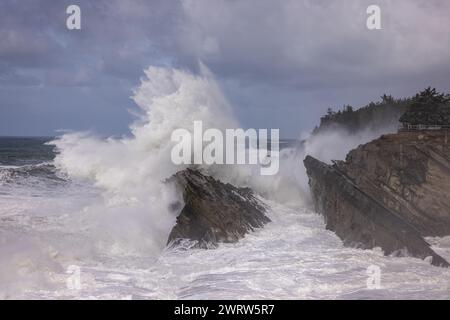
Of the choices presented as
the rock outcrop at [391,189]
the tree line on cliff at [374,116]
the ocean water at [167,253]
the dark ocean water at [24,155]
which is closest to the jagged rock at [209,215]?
the ocean water at [167,253]

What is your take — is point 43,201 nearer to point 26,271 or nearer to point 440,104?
point 26,271

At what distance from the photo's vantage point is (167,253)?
43.0ft

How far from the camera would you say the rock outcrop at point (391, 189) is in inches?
569

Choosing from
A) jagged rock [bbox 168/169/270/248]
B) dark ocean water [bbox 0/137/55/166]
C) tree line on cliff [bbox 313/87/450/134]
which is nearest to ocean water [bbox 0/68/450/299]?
jagged rock [bbox 168/169/270/248]

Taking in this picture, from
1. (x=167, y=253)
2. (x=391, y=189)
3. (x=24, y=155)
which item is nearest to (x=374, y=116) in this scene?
(x=391, y=189)

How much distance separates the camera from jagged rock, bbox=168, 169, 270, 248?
1405 cm

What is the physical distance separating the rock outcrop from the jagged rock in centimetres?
303

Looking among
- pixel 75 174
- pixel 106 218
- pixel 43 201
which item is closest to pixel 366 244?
pixel 106 218

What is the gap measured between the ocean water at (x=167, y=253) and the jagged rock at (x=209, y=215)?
438 millimetres

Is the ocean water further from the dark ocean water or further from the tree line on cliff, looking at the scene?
the dark ocean water

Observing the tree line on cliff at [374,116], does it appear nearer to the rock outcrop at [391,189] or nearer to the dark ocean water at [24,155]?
the rock outcrop at [391,189]

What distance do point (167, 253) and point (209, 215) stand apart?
6.88 ft

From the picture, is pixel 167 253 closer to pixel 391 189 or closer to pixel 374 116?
pixel 391 189

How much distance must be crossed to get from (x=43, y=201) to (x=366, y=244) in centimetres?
1370
